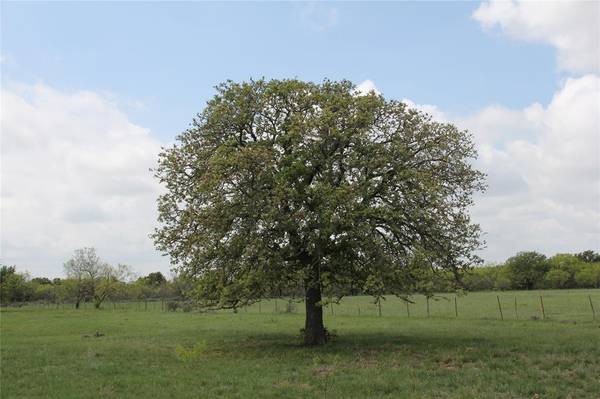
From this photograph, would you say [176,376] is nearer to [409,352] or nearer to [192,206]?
[192,206]

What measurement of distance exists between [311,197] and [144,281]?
122939 millimetres

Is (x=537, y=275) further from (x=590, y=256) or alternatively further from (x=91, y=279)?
(x=91, y=279)

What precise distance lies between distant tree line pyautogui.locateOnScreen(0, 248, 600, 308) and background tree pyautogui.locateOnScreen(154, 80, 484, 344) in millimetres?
55212

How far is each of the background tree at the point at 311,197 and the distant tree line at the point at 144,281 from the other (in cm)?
5521

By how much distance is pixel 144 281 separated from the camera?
136 m

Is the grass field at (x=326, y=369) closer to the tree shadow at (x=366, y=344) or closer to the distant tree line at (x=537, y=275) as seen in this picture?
the tree shadow at (x=366, y=344)

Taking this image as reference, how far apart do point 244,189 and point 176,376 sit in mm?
7972

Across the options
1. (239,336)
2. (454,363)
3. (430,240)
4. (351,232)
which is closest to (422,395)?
(454,363)

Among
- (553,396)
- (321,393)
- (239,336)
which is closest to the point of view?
(553,396)

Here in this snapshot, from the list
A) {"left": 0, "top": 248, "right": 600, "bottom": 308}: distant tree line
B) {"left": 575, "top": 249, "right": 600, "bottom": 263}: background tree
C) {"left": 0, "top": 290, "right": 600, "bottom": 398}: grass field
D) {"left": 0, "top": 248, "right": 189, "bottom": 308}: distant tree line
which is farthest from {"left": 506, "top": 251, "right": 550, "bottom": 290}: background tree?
{"left": 0, "top": 290, "right": 600, "bottom": 398}: grass field

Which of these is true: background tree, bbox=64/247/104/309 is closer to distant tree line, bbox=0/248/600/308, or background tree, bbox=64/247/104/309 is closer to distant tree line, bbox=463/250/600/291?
distant tree line, bbox=0/248/600/308

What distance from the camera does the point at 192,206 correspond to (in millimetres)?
23109

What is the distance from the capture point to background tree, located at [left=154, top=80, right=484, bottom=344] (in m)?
21.3

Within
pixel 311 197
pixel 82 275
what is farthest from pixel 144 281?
pixel 311 197
